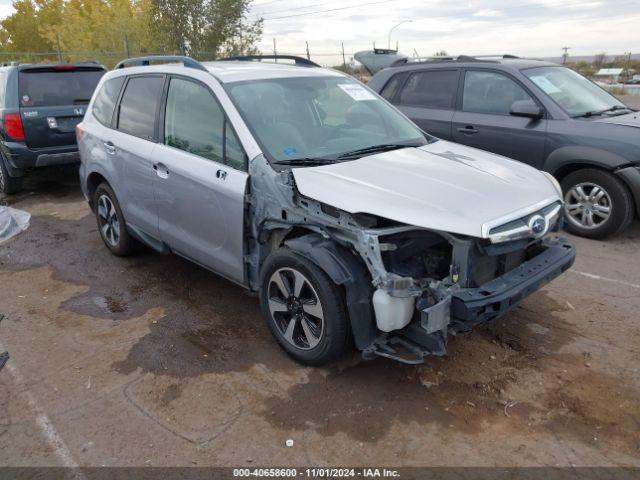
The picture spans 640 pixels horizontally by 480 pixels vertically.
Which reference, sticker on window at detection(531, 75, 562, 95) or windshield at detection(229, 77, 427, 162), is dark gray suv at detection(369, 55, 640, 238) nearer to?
sticker on window at detection(531, 75, 562, 95)

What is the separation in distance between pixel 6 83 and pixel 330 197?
22.0 feet

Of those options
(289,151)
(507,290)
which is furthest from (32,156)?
(507,290)

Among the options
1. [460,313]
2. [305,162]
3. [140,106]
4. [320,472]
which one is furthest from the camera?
[140,106]

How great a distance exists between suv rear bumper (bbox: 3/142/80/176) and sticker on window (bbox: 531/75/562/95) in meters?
6.25

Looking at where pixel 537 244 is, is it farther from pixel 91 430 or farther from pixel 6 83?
pixel 6 83

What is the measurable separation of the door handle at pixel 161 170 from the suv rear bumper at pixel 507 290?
248 cm

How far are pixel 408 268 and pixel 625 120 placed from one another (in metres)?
4.03

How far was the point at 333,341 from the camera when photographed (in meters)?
3.14

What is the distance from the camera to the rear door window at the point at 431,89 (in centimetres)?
671

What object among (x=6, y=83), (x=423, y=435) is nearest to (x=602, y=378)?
(x=423, y=435)

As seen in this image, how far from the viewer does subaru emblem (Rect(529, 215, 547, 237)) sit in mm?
3084

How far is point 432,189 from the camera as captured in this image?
3.10 metres

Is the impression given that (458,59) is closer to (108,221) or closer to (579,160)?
(579,160)

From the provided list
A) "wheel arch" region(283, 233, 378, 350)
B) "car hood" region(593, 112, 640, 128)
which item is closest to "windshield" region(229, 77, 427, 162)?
"wheel arch" region(283, 233, 378, 350)
